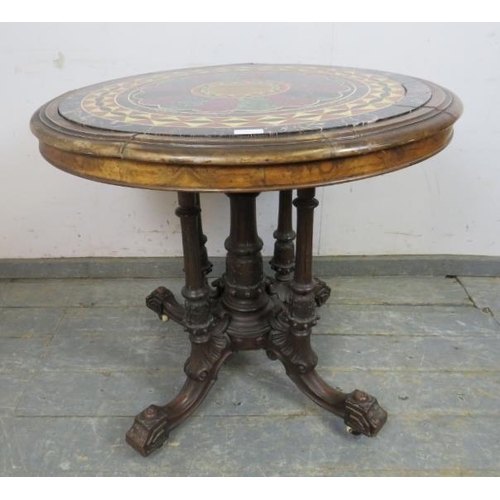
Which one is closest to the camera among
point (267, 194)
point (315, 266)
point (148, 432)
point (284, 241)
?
point (148, 432)

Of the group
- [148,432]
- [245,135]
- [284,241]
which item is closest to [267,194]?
[284,241]

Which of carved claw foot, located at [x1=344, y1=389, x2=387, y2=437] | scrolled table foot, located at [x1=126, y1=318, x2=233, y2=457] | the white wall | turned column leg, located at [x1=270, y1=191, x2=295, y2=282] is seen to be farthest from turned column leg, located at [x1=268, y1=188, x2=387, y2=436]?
the white wall

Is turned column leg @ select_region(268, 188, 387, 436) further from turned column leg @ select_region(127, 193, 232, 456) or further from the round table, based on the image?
turned column leg @ select_region(127, 193, 232, 456)

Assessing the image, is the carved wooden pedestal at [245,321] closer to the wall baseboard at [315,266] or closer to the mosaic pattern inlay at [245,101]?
the mosaic pattern inlay at [245,101]

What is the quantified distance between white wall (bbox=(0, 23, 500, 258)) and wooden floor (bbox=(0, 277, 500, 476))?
7.3 inches

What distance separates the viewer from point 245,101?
3.67ft

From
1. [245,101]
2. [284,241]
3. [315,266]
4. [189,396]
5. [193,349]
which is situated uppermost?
[245,101]

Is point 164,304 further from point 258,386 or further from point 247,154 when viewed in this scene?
point 247,154

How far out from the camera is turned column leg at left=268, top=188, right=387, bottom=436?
1.22m

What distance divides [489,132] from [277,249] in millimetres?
906

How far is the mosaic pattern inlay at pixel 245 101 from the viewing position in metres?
0.93

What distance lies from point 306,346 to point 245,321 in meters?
0.20

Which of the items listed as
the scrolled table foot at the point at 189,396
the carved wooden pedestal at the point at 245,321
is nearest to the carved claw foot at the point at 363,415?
the carved wooden pedestal at the point at 245,321

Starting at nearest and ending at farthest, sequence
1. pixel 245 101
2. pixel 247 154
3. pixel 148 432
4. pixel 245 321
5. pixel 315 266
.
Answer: pixel 247 154 → pixel 245 101 → pixel 148 432 → pixel 245 321 → pixel 315 266
